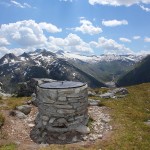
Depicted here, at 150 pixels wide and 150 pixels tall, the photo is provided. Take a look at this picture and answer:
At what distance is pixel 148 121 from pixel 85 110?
5721mm

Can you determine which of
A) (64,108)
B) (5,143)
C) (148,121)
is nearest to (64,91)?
(64,108)

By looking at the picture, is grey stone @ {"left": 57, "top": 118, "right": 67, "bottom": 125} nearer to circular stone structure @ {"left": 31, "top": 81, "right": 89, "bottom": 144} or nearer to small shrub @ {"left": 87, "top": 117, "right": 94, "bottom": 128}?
circular stone structure @ {"left": 31, "top": 81, "right": 89, "bottom": 144}

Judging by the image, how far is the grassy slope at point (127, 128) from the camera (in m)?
17.9

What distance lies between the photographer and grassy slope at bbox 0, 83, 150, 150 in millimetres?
17922

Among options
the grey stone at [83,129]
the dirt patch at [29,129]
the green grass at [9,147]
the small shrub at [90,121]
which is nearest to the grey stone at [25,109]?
the dirt patch at [29,129]

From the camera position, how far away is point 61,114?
20.9 metres

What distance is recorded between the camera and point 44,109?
21641mm

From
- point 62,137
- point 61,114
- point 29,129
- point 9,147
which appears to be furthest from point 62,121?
point 9,147

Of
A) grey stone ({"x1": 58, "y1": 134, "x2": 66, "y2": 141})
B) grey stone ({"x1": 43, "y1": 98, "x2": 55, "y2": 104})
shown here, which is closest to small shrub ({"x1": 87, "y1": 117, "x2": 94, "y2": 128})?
grey stone ({"x1": 58, "y1": 134, "x2": 66, "y2": 141})

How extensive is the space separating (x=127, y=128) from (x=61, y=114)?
16.9 ft

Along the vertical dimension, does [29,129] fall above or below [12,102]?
below

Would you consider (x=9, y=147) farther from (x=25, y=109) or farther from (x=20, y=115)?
(x=25, y=109)

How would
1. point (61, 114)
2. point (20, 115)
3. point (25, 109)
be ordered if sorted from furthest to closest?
point (25, 109) → point (20, 115) → point (61, 114)

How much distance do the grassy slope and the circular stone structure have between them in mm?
2366
